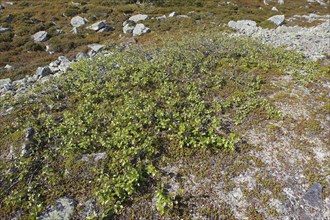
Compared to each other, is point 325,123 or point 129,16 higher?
point 325,123

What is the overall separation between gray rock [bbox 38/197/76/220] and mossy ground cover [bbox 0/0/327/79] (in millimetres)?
13342

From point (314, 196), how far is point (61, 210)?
623cm

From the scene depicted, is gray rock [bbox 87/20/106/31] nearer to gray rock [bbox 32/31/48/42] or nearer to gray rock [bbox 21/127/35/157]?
gray rock [bbox 32/31/48/42]

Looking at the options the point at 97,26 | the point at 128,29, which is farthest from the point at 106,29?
the point at 128,29

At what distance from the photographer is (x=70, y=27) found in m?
27.5

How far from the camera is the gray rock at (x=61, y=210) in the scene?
5.17 metres

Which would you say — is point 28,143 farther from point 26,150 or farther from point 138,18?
point 138,18

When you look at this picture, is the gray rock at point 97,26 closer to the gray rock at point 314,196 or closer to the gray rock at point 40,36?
the gray rock at point 40,36

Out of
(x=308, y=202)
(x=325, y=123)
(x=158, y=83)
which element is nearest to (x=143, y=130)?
(x=158, y=83)

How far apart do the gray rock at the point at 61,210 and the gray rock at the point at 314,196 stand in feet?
18.8

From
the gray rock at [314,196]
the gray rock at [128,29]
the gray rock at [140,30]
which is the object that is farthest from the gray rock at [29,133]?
the gray rock at [128,29]

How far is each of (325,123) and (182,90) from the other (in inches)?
212

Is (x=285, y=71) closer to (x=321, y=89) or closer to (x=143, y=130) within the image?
(x=321, y=89)

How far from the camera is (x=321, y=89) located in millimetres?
10023
